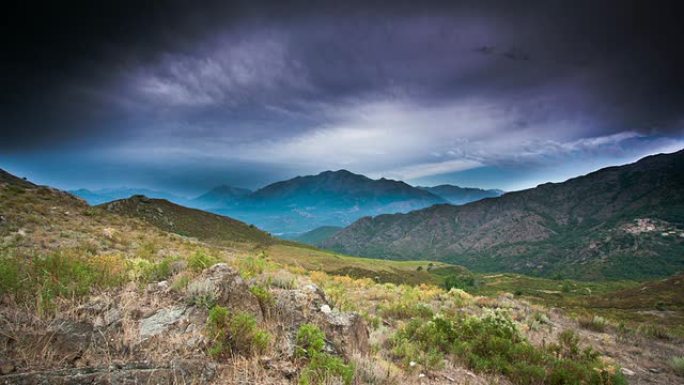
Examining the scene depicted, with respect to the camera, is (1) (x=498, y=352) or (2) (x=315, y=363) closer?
(2) (x=315, y=363)

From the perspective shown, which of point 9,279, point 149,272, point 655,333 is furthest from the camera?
point 655,333

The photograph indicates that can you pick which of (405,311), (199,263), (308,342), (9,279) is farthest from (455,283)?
(9,279)

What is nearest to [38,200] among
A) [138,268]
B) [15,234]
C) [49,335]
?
[15,234]

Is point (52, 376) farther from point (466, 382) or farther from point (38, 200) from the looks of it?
point (38, 200)

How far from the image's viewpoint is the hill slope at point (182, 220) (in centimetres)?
5475

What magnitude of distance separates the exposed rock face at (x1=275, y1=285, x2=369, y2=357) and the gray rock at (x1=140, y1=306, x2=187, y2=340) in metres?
1.95

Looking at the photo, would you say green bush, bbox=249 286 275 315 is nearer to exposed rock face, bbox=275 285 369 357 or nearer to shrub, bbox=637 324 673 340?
exposed rock face, bbox=275 285 369 357

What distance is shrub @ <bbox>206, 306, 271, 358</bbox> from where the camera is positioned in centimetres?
553

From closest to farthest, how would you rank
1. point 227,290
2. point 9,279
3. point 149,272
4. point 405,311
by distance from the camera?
point 9,279 → point 227,290 → point 149,272 → point 405,311

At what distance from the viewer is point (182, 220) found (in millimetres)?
59688

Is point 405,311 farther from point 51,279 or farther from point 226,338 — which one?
point 51,279

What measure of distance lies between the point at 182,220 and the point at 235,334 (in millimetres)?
60058

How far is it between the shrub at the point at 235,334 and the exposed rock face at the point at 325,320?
1.08m

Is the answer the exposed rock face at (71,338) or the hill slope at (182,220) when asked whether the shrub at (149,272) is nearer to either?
the exposed rock face at (71,338)
